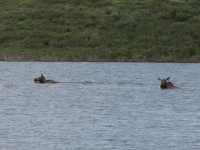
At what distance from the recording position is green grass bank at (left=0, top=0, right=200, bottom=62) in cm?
6464

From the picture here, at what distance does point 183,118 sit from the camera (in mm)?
25969

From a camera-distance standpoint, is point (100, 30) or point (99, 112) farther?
point (100, 30)

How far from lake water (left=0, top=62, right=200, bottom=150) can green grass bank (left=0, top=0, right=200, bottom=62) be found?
15845 millimetres

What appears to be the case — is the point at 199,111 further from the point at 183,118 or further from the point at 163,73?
the point at 163,73

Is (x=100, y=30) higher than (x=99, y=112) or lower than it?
higher

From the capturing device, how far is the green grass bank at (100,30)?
64.6 m

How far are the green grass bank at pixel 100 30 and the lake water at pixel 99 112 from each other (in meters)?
15.8

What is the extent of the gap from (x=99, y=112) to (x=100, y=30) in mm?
49347

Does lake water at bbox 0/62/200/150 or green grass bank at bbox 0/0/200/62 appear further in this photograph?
green grass bank at bbox 0/0/200/62

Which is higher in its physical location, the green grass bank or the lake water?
the green grass bank

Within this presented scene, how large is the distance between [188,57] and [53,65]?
42.3ft

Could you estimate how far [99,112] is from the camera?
90.8 feet

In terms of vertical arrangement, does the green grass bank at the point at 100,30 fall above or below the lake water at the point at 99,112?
above

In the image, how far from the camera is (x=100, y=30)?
76.6 meters
